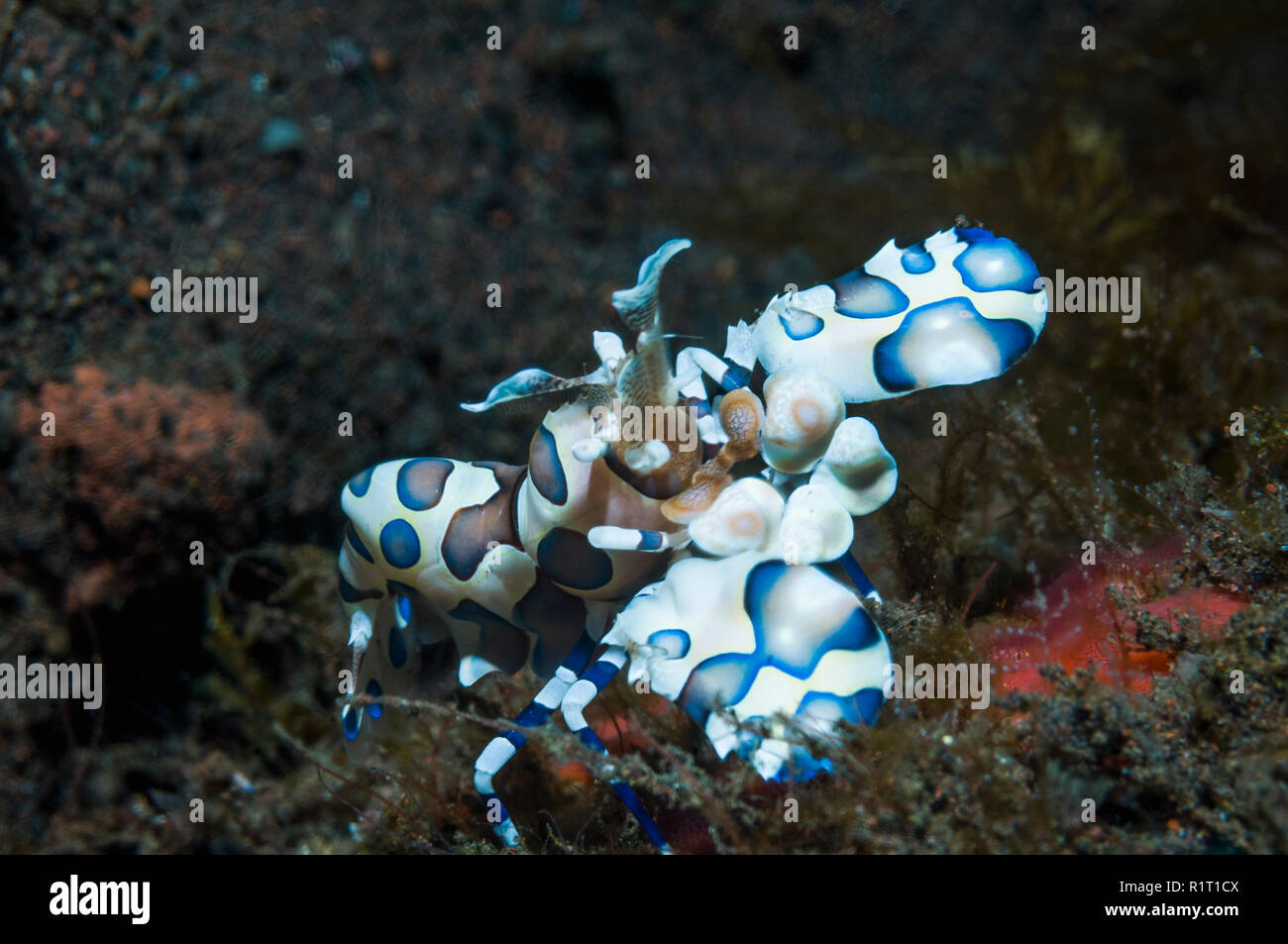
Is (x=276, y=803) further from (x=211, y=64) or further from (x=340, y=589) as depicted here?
(x=211, y=64)

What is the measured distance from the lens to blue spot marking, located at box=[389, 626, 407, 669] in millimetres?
2346

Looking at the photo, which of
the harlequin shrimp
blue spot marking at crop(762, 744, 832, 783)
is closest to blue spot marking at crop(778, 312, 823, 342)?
the harlequin shrimp

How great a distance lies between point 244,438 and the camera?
12.4 ft

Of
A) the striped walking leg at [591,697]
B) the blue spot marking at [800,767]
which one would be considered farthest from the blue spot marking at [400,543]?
the blue spot marking at [800,767]

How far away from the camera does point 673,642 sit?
1735mm

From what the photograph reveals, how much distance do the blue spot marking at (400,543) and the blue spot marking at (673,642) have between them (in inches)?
27.3

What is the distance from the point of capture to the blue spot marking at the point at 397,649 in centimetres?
235

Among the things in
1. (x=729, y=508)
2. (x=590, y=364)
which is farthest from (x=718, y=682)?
(x=590, y=364)

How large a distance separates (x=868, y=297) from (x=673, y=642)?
0.91 metres

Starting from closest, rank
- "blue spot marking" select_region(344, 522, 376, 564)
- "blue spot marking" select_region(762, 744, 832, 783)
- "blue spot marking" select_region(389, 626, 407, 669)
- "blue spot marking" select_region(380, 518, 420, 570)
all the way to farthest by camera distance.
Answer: "blue spot marking" select_region(762, 744, 832, 783) < "blue spot marking" select_region(380, 518, 420, 570) < "blue spot marking" select_region(344, 522, 376, 564) < "blue spot marking" select_region(389, 626, 407, 669)

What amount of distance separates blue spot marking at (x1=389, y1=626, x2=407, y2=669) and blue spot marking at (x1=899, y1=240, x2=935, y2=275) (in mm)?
1648

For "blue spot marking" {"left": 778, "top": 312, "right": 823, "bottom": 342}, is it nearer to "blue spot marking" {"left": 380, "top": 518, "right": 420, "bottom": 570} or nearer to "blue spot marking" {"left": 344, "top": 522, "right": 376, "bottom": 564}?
"blue spot marking" {"left": 380, "top": 518, "right": 420, "bottom": 570}

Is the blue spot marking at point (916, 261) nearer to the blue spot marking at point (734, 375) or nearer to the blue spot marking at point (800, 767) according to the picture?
the blue spot marking at point (734, 375)
